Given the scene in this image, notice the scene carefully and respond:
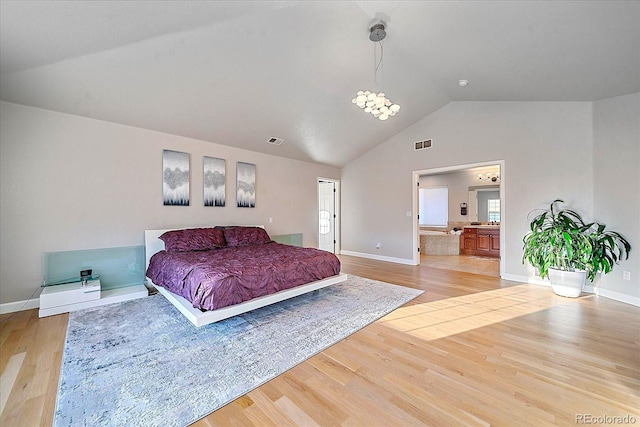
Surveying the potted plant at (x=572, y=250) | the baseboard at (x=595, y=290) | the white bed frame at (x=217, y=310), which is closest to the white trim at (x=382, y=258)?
the baseboard at (x=595, y=290)

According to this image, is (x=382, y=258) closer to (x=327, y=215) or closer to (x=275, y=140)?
(x=327, y=215)

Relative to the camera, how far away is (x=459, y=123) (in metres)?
5.13

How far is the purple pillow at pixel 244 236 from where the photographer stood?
456cm

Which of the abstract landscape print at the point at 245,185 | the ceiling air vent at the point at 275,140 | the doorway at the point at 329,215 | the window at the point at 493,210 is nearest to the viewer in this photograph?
the ceiling air vent at the point at 275,140

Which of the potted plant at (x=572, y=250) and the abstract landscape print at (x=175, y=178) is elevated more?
the abstract landscape print at (x=175, y=178)

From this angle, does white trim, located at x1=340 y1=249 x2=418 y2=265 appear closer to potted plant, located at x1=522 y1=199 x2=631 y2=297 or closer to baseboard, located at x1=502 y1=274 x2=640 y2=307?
baseboard, located at x1=502 y1=274 x2=640 y2=307

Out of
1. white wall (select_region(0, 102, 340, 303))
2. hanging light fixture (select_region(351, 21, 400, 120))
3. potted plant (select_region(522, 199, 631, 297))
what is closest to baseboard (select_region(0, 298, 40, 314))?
white wall (select_region(0, 102, 340, 303))

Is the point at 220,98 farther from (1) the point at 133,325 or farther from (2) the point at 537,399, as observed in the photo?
(2) the point at 537,399

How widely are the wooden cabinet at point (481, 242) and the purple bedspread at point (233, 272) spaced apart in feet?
17.1

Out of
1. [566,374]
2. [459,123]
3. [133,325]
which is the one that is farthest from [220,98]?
[566,374]

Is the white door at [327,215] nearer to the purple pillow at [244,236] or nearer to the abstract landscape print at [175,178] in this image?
the purple pillow at [244,236]

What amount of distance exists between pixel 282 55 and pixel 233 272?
268 centimetres

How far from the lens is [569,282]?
11.9ft

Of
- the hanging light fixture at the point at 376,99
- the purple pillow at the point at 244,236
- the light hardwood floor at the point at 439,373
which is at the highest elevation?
the hanging light fixture at the point at 376,99
